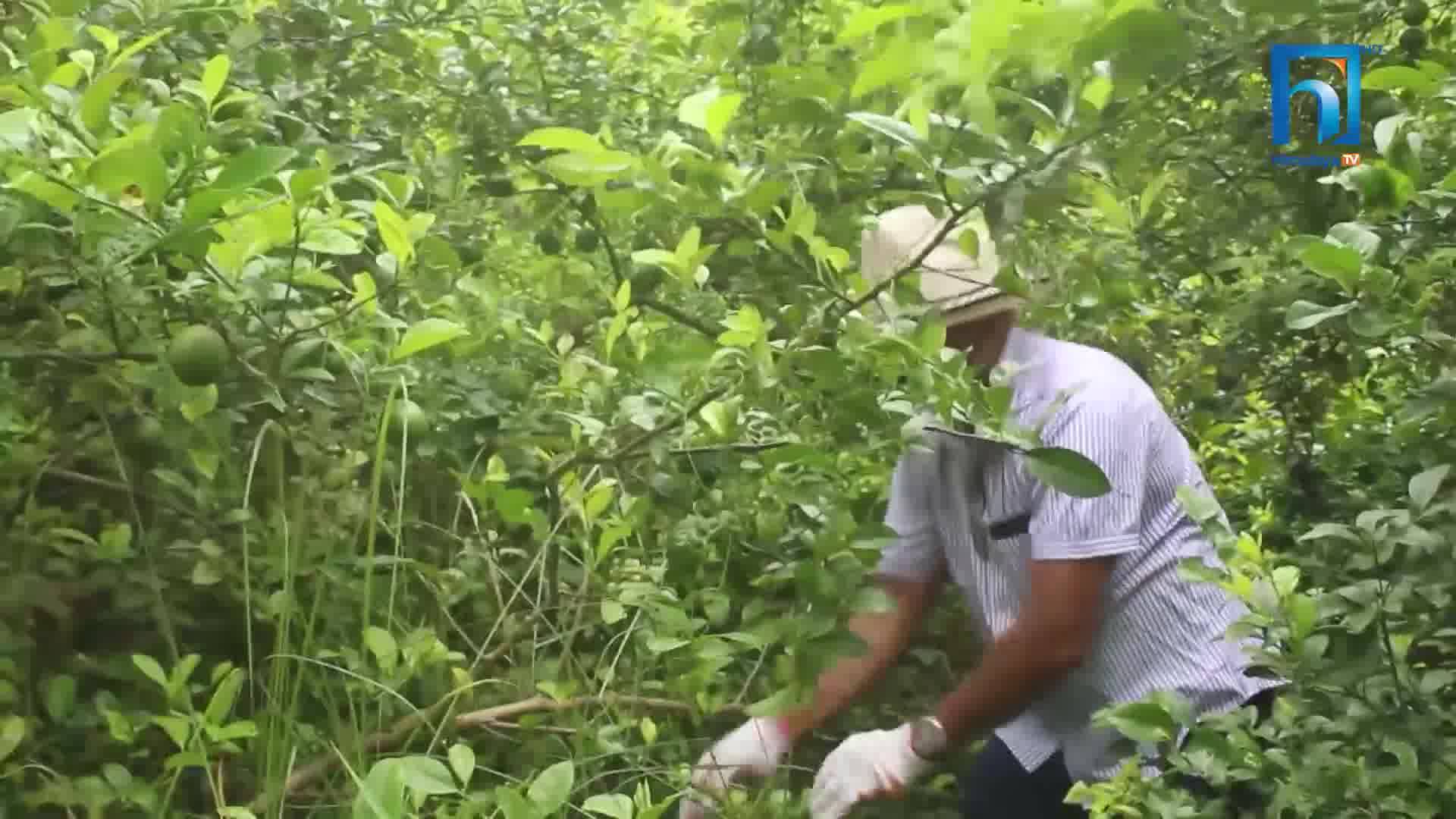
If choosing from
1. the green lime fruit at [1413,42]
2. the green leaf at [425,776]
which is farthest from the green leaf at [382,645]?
the green lime fruit at [1413,42]

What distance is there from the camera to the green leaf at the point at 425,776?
31.5 inches

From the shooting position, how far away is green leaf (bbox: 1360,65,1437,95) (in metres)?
0.94

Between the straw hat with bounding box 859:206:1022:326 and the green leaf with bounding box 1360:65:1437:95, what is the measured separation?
1.00 ft

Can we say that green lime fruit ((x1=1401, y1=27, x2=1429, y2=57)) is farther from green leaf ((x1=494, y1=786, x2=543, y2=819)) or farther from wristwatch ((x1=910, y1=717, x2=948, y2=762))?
green leaf ((x1=494, y1=786, x2=543, y2=819))

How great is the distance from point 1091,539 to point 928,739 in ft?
1.04

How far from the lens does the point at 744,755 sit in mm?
1328

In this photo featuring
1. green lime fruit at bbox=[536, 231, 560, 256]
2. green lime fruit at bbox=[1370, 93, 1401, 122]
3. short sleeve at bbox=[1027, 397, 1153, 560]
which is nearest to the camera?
green lime fruit at bbox=[1370, 93, 1401, 122]

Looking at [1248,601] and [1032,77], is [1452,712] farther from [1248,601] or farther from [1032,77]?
[1032,77]

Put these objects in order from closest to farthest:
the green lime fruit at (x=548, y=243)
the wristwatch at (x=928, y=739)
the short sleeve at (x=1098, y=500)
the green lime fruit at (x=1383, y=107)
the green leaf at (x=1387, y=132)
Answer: the green leaf at (x=1387, y=132)
the green lime fruit at (x=1383, y=107)
the short sleeve at (x=1098, y=500)
the wristwatch at (x=928, y=739)
the green lime fruit at (x=548, y=243)

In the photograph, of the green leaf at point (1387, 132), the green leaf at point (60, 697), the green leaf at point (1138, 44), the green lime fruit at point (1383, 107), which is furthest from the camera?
the green lime fruit at point (1383, 107)

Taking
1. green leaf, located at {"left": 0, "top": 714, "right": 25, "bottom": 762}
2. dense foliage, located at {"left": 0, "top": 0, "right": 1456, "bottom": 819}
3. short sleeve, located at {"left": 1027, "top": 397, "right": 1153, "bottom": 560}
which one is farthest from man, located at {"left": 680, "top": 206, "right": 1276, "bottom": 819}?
green leaf, located at {"left": 0, "top": 714, "right": 25, "bottom": 762}

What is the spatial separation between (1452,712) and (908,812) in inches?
40.5

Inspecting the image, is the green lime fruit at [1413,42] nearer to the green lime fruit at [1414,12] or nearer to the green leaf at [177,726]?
the green lime fruit at [1414,12]

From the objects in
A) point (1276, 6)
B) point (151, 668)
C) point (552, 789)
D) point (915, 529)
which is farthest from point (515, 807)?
point (915, 529)
